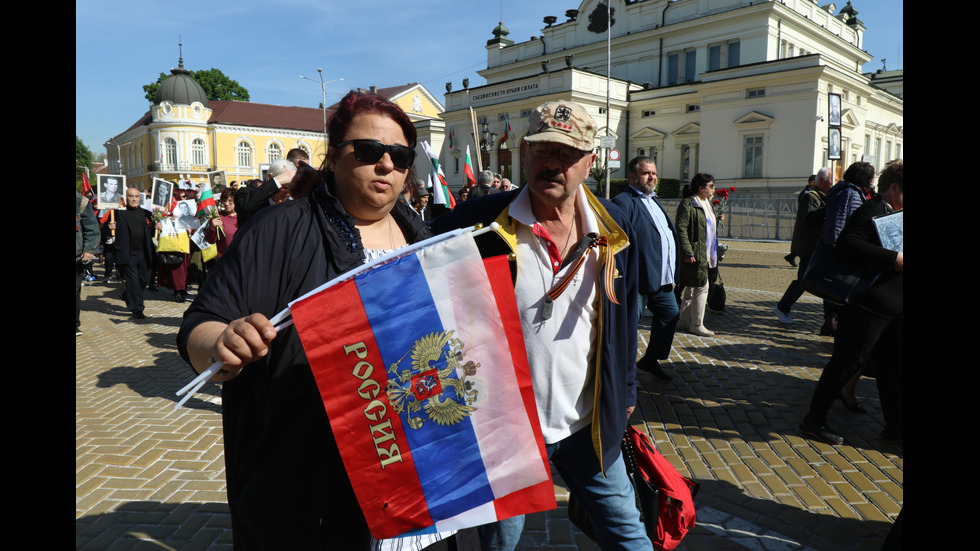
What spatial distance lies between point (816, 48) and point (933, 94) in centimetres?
5430

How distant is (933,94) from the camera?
153 centimetres

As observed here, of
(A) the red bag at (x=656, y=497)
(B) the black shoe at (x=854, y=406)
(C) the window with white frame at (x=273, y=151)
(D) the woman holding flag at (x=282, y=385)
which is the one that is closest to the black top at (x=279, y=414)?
(D) the woman holding flag at (x=282, y=385)

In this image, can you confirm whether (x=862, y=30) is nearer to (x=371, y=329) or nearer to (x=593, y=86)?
(x=593, y=86)

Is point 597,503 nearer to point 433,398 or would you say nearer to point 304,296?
point 433,398

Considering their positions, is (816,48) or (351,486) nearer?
(351,486)

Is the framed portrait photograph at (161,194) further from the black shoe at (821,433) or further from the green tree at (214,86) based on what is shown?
the green tree at (214,86)

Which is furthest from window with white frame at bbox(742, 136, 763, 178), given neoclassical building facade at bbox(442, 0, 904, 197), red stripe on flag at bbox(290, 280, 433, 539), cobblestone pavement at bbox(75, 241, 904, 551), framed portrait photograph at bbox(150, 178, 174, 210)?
red stripe on flag at bbox(290, 280, 433, 539)

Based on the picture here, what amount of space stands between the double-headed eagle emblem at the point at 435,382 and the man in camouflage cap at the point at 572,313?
52 centimetres

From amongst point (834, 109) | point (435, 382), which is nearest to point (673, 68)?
point (834, 109)

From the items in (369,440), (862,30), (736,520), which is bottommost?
(736,520)

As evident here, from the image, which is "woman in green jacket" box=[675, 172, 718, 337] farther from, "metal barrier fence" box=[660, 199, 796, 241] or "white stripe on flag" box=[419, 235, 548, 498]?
"metal barrier fence" box=[660, 199, 796, 241]

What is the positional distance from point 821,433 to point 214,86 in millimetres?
76991

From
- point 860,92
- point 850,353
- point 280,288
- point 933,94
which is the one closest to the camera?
point 933,94

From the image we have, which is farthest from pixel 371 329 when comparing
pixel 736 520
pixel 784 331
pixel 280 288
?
pixel 784 331
